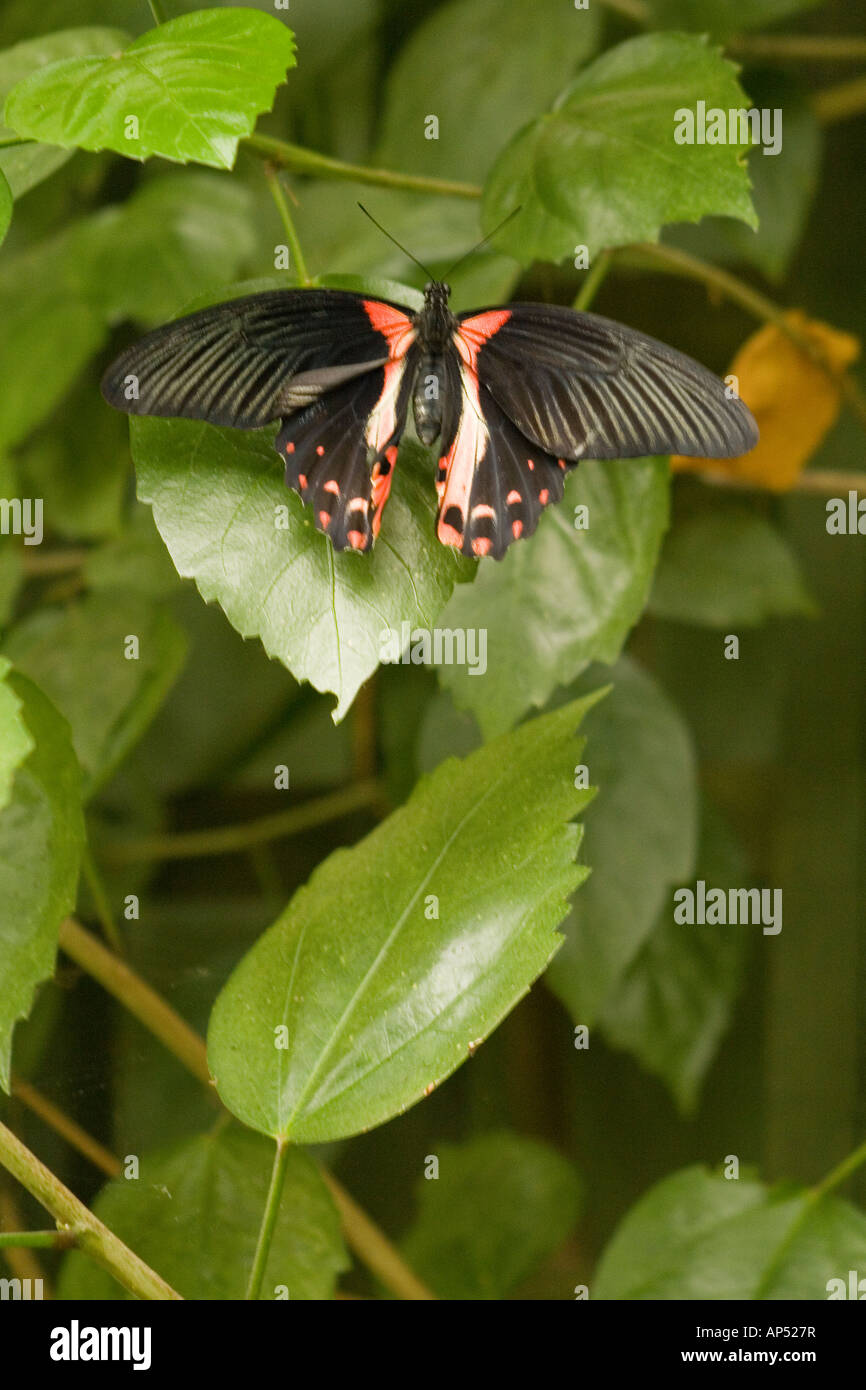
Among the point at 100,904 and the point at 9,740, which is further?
the point at 100,904

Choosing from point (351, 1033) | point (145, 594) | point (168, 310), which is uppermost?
point (168, 310)

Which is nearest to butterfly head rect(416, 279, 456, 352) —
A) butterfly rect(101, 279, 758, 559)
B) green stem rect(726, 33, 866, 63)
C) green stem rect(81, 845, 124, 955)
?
butterfly rect(101, 279, 758, 559)

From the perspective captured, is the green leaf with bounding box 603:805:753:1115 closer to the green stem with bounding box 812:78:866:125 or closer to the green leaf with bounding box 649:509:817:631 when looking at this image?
the green leaf with bounding box 649:509:817:631

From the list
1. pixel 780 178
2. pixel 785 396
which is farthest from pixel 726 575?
pixel 780 178

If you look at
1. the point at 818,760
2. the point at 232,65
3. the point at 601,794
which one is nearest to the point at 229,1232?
the point at 601,794

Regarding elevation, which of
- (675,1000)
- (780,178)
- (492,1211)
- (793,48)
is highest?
(793,48)

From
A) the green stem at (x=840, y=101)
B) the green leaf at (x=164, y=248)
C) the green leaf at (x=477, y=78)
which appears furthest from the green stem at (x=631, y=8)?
the green leaf at (x=164, y=248)

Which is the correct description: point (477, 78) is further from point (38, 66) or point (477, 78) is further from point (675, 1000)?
point (675, 1000)
